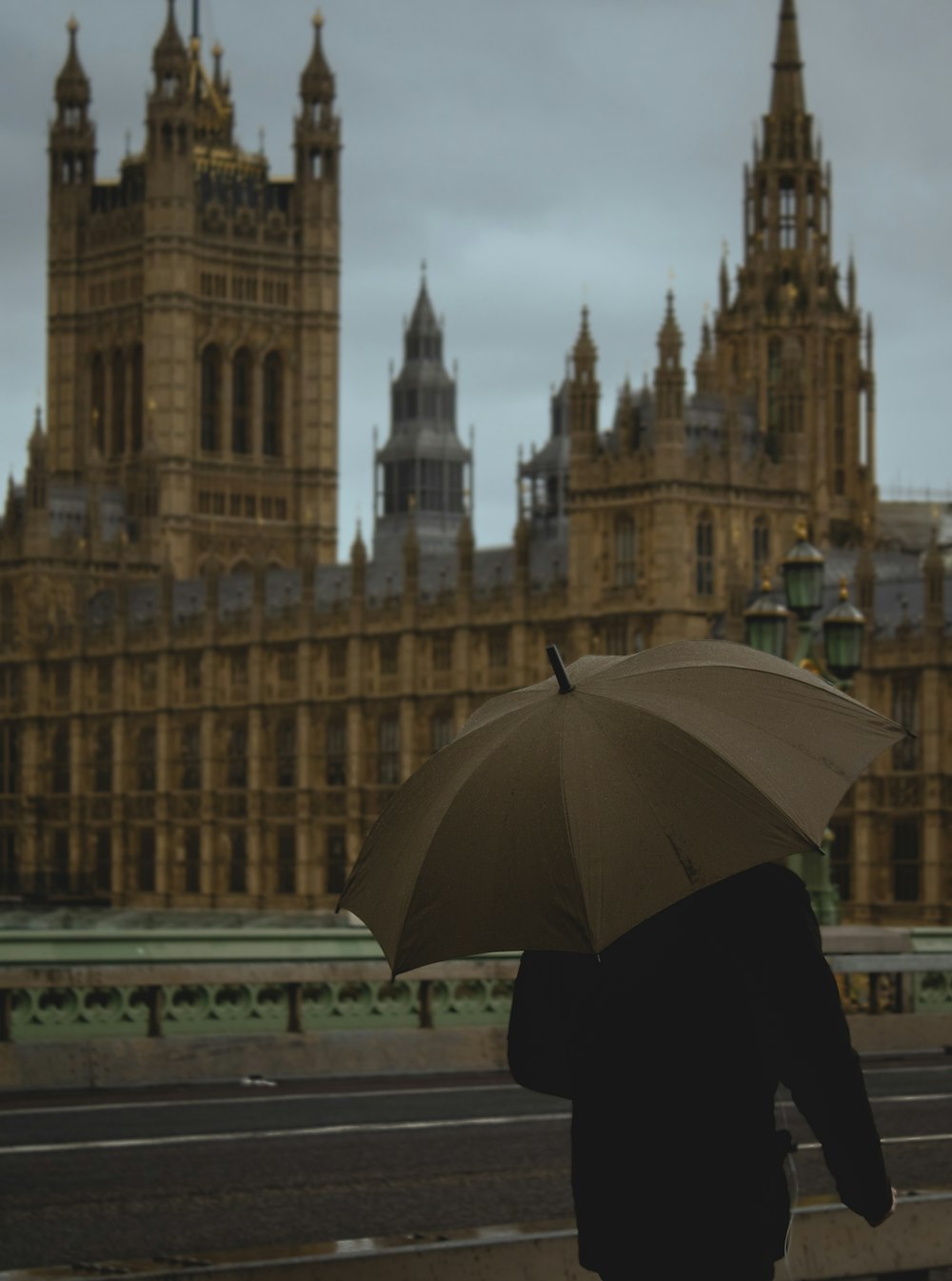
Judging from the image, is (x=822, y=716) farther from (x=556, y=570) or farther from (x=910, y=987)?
(x=556, y=570)

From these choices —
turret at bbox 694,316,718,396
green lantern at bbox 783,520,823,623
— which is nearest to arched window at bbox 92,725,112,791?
turret at bbox 694,316,718,396

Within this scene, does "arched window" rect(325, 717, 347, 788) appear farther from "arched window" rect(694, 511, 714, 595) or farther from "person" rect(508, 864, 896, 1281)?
"person" rect(508, 864, 896, 1281)

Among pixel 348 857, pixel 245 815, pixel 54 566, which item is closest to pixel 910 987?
pixel 348 857

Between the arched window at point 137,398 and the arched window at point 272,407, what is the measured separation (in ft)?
17.6

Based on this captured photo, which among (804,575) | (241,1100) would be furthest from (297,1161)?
(804,575)

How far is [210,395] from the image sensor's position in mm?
114625

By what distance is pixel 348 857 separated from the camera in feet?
243

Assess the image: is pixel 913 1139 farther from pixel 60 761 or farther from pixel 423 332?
pixel 423 332

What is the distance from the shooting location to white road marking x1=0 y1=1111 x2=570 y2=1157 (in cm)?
1530

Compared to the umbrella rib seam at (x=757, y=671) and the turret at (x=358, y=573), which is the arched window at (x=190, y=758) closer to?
the turret at (x=358, y=573)

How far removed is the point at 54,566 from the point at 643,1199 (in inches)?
3437

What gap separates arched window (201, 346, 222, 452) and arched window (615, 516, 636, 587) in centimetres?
4819

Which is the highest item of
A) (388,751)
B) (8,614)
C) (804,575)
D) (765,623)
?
(8,614)

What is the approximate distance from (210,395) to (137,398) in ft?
10.2
